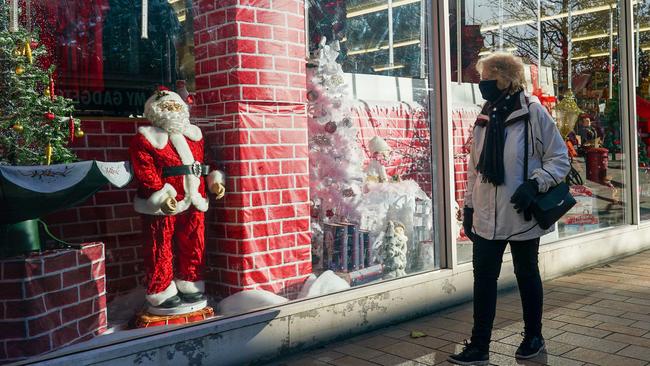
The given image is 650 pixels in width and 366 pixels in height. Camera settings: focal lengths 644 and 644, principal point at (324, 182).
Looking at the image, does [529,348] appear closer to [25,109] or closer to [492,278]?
[492,278]

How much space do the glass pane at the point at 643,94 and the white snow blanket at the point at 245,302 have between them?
5.38 metres

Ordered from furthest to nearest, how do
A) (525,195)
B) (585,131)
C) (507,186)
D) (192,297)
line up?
(585,131)
(192,297)
(507,186)
(525,195)

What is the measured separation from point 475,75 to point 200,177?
2927 mm

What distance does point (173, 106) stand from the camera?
12.3ft

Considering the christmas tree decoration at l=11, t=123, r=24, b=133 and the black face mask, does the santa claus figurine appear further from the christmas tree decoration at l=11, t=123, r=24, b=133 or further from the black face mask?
the black face mask

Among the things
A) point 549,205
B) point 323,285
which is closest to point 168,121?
point 323,285

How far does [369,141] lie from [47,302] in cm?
269

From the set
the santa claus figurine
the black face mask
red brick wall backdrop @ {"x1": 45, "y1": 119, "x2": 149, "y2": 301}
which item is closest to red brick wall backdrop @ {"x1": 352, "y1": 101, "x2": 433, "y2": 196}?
the black face mask

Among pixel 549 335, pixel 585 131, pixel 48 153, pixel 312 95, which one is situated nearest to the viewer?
pixel 48 153

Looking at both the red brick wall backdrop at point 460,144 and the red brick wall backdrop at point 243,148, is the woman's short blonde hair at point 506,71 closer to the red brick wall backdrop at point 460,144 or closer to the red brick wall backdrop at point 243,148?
the red brick wall backdrop at point 243,148

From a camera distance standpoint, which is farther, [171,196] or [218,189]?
[218,189]

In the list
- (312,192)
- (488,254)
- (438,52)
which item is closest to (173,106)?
(312,192)

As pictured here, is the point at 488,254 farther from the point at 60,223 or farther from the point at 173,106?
the point at 60,223

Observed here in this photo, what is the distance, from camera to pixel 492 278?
3613 millimetres
